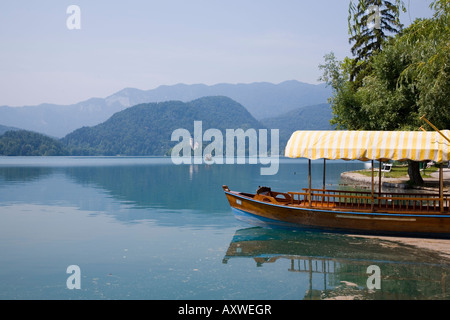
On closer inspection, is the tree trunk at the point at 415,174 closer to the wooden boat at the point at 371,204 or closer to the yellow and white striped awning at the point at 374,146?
the wooden boat at the point at 371,204

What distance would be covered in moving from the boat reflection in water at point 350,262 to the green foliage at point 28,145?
186 m

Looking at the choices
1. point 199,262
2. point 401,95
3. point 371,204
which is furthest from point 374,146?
point 401,95

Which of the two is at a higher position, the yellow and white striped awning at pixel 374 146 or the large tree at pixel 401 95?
the large tree at pixel 401 95

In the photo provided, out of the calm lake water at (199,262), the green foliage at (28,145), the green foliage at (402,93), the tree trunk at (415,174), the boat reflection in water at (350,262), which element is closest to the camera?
the boat reflection in water at (350,262)

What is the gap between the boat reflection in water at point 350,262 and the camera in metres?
9.58

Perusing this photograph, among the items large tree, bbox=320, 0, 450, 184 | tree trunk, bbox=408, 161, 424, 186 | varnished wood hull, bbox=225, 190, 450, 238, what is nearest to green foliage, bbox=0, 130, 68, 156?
large tree, bbox=320, 0, 450, 184

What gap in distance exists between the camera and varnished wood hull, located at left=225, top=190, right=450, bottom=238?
13.9 metres

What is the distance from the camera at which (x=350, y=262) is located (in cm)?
1195

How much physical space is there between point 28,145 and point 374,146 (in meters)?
192

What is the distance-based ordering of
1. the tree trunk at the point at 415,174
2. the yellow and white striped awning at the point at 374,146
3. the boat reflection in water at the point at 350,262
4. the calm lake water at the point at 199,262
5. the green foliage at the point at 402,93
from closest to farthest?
the boat reflection in water at the point at 350,262 < the calm lake water at the point at 199,262 < the yellow and white striped awning at the point at 374,146 < the green foliage at the point at 402,93 < the tree trunk at the point at 415,174

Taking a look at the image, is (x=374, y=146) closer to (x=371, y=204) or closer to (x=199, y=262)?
(x=371, y=204)

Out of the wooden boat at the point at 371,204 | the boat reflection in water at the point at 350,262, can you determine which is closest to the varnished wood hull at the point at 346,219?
the wooden boat at the point at 371,204
